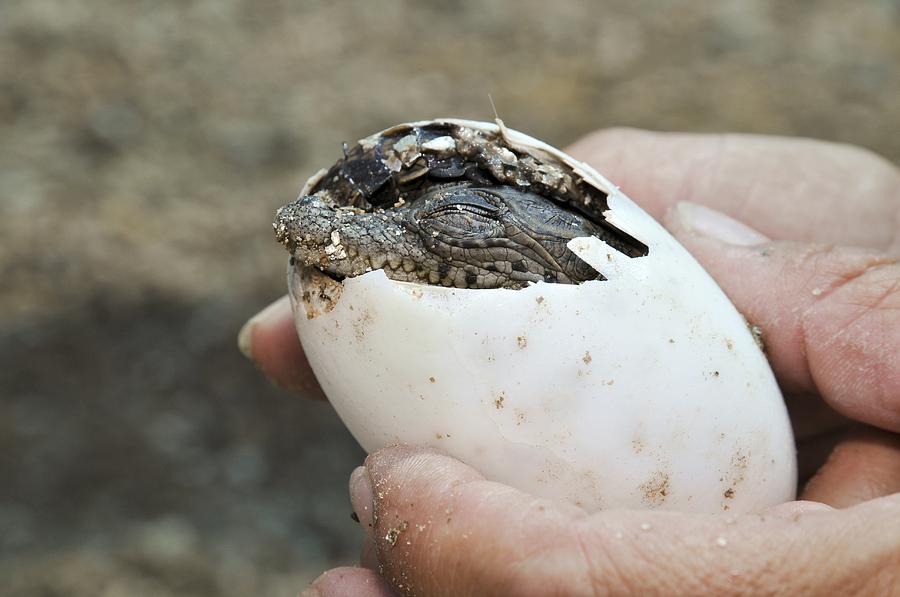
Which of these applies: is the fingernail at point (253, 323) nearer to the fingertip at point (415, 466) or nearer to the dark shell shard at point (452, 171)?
the dark shell shard at point (452, 171)

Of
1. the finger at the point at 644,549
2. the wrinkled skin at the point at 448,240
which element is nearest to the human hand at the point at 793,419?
the finger at the point at 644,549

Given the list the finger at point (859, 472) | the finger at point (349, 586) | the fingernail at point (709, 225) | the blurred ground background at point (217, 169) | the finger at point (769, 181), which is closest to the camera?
the finger at point (349, 586)

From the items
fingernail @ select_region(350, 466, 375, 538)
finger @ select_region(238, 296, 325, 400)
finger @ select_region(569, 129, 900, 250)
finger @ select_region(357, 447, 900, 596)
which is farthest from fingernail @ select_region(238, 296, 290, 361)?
finger @ select_region(357, 447, 900, 596)

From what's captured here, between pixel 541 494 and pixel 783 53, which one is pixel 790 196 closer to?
pixel 541 494

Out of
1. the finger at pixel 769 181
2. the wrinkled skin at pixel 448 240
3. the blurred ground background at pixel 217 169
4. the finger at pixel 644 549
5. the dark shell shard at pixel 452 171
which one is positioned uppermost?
the dark shell shard at pixel 452 171


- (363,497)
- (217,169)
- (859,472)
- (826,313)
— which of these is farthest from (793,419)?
(217,169)

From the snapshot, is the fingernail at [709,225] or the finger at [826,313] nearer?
the finger at [826,313]

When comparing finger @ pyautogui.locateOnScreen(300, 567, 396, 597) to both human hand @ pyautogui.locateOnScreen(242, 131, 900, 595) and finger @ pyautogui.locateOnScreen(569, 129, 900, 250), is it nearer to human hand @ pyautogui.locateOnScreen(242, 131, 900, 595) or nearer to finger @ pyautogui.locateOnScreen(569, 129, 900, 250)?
human hand @ pyautogui.locateOnScreen(242, 131, 900, 595)
